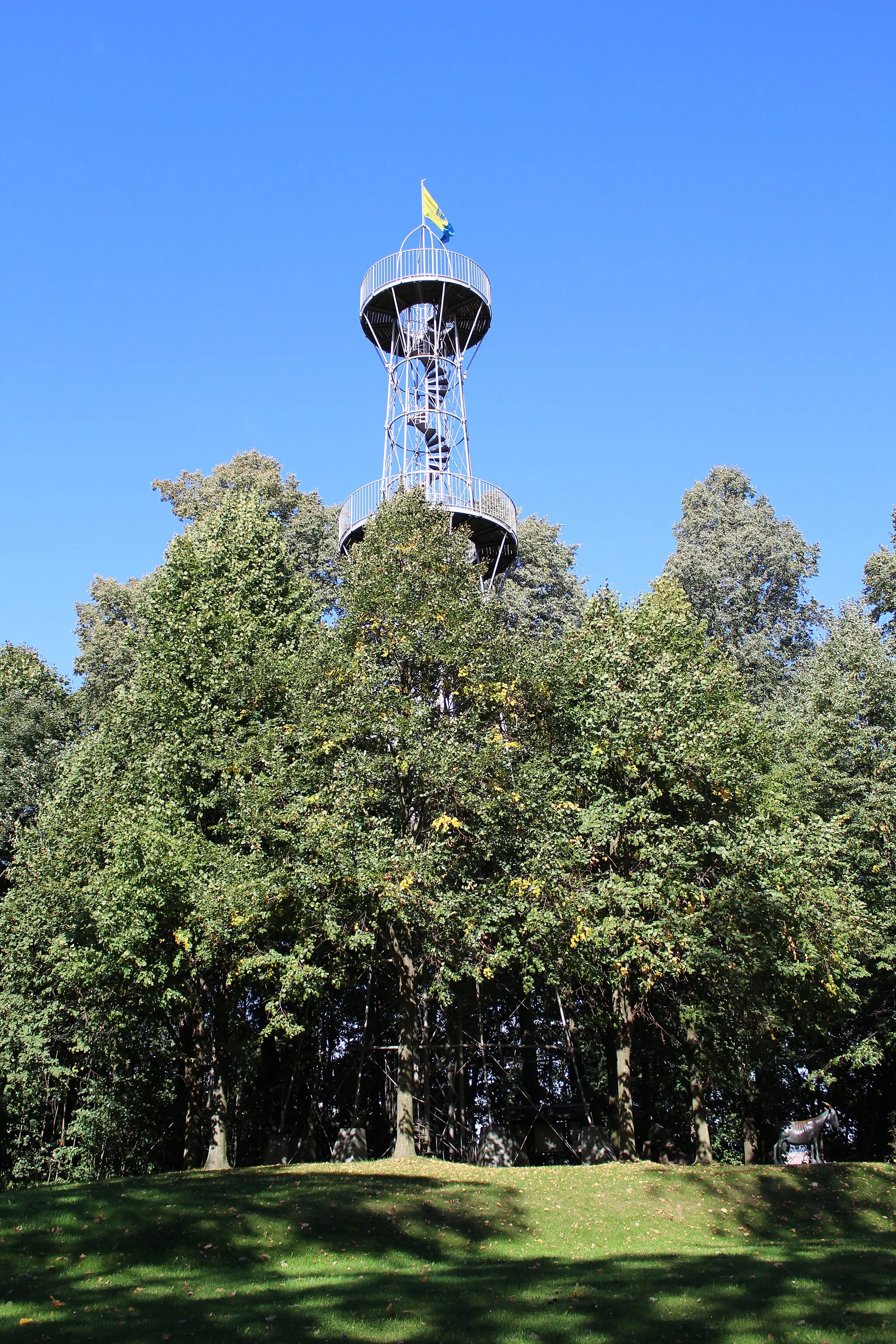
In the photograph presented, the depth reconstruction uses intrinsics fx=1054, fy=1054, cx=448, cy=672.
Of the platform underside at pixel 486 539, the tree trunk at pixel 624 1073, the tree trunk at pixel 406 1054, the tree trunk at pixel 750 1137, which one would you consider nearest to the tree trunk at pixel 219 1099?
the tree trunk at pixel 406 1054

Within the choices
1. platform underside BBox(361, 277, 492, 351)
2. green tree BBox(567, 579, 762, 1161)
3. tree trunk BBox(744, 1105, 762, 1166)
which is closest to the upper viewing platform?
platform underside BBox(361, 277, 492, 351)

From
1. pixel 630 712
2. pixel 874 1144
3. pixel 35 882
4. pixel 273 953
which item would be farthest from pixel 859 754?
pixel 35 882

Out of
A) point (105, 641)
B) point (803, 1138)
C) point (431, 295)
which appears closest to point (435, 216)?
point (431, 295)

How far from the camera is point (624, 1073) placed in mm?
22172

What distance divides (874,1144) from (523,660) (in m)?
23.7

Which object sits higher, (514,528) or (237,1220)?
(514,528)

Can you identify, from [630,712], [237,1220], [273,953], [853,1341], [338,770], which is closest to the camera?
[853,1341]

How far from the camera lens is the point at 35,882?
24.8 meters

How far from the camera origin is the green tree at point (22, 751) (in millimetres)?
31859

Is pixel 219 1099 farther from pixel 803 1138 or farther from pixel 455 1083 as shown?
pixel 803 1138

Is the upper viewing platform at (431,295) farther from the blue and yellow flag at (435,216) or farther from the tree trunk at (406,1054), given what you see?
the tree trunk at (406,1054)

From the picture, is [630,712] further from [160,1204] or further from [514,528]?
[160,1204]

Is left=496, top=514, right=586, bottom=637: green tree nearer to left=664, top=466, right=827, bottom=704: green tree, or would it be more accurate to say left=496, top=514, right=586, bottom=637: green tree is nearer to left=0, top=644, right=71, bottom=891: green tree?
left=664, top=466, right=827, bottom=704: green tree

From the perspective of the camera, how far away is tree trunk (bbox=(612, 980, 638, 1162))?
21.6 metres
